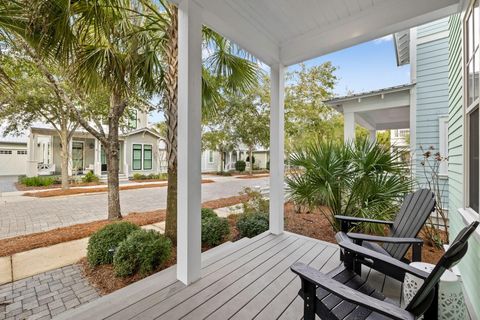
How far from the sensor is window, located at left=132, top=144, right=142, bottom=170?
579 inches

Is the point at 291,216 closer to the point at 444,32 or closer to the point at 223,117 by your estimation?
the point at 444,32

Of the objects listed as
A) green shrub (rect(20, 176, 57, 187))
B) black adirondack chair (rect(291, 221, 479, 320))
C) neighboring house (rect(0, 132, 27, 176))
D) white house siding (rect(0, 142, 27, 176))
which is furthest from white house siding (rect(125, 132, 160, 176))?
black adirondack chair (rect(291, 221, 479, 320))

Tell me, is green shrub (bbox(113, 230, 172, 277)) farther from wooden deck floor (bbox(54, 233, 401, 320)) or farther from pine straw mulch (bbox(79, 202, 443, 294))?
wooden deck floor (bbox(54, 233, 401, 320))

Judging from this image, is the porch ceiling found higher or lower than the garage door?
higher

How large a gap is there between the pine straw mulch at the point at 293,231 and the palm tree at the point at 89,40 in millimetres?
2443

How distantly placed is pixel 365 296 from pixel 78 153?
51.1 feet

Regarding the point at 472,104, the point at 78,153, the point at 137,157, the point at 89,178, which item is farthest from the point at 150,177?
the point at 472,104

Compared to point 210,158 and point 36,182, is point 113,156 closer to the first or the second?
point 36,182

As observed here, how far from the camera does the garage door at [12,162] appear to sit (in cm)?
1238

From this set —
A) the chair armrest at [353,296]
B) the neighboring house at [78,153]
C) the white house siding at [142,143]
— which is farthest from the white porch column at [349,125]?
the white house siding at [142,143]

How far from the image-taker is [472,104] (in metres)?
1.96

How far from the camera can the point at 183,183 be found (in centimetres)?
210

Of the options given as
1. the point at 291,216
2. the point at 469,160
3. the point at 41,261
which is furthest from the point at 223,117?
the point at 469,160

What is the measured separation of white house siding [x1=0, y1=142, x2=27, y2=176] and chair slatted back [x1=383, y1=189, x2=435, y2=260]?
17.7 m
